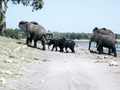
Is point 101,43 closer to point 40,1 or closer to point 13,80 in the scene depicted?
point 40,1

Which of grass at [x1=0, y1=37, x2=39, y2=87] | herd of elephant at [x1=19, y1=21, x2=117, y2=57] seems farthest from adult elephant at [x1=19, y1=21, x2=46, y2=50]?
grass at [x1=0, y1=37, x2=39, y2=87]

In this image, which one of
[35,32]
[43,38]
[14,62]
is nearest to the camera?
[14,62]

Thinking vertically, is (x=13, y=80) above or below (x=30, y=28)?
below

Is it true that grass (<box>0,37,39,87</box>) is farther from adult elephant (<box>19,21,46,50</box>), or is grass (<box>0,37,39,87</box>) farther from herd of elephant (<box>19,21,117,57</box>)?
herd of elephant (<box>19,21,117,57</box>)

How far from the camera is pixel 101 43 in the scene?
25.6m

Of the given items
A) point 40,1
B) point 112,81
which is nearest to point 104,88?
point 112,81

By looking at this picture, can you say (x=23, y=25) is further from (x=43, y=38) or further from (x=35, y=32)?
(x=43, y=38)

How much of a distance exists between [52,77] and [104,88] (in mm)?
2306

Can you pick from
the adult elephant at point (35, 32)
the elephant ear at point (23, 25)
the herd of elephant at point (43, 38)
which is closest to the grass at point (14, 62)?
the adult elephant at point (35, 32)

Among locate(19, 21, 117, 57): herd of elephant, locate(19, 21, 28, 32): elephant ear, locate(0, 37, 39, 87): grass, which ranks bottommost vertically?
locate(0, 37, 39, 87): grass

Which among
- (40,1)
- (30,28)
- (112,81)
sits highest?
(40,1)

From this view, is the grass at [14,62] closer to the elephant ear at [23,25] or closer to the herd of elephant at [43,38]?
the herd of elephant at [43,38]

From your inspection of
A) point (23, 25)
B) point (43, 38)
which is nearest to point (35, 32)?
point (43, 38)

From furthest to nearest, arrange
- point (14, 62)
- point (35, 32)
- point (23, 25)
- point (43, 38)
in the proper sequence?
point (23, 25), point (43, 38), point (35, 32), point (14, 62)
